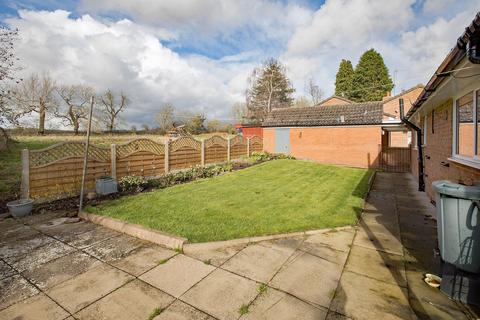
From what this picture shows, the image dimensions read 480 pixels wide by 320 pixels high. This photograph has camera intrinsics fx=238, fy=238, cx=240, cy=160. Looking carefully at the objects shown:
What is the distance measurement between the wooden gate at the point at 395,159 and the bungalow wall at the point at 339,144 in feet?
1.31

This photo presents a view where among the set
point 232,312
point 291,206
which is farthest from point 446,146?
point 232,312

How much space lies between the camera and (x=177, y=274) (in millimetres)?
3318

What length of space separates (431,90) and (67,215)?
8.95 metres

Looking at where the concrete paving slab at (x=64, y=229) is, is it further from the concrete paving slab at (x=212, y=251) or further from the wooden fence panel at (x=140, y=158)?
the wooden fence panel at (x=140, y=158)

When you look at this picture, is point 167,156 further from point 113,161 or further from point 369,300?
point 369,300

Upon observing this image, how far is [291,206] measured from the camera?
639 cm

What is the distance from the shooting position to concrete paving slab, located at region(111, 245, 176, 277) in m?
3.46

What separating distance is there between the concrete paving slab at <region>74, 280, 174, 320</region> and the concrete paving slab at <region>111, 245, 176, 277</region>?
38 cm

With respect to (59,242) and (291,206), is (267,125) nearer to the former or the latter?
(291,206)

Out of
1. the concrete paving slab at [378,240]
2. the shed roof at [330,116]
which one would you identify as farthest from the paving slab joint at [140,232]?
the shed roof at [330,116]

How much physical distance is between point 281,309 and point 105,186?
6.59m

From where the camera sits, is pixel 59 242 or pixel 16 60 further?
pixel 16 60

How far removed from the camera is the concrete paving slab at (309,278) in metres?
2.90

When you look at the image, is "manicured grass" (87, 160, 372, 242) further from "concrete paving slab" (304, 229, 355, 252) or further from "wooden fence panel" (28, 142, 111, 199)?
"wooden fence panel" (28, 142, 111, 199)
